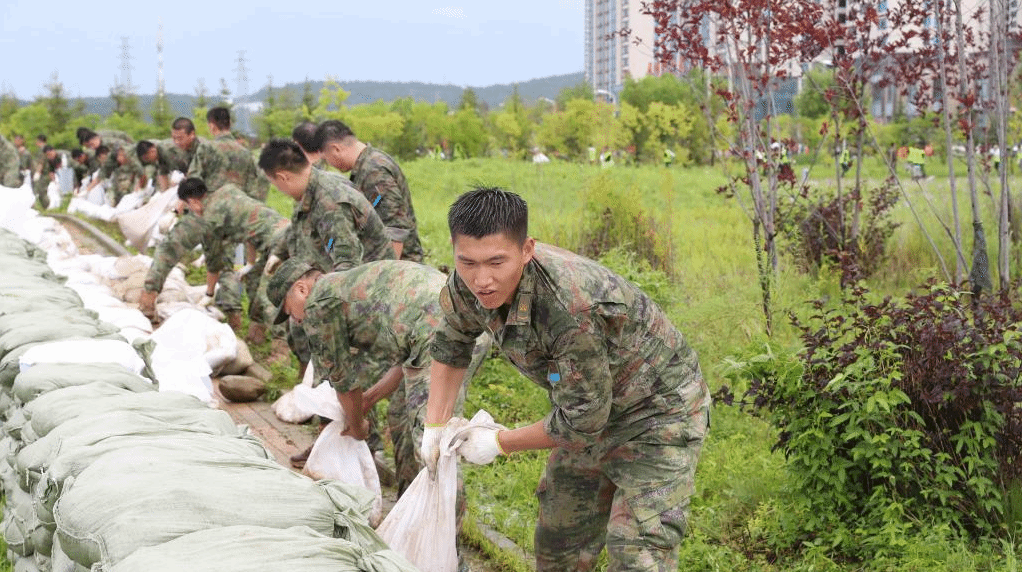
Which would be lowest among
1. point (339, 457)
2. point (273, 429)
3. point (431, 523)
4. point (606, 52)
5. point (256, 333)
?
point (273, 429)

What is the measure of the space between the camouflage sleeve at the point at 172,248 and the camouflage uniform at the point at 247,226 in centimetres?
10

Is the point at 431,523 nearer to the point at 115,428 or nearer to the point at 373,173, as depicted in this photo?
the point at 115,428

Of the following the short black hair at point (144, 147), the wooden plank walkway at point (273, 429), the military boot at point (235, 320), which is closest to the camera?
the wooden plank walkway at point (273, 429)

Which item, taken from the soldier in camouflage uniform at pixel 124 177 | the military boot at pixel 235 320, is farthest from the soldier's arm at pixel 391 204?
the soldier in camouflage uniform at pixel 124 177

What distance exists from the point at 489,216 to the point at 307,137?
374 cm

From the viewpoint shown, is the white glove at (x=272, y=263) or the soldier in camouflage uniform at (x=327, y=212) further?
the white glove at (x=272, y=263)

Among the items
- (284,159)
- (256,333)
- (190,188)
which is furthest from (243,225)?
(284,159)

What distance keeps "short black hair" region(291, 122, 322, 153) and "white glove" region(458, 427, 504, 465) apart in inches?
127

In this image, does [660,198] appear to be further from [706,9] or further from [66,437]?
[66,437]

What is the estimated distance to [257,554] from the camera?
2.37 metres

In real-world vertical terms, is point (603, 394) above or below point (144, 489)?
above

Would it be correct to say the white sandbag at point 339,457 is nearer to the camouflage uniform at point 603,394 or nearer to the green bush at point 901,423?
the camouflage uniform at point 603,394

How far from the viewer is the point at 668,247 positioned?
787 cm

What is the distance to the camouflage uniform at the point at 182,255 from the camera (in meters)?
7.48
